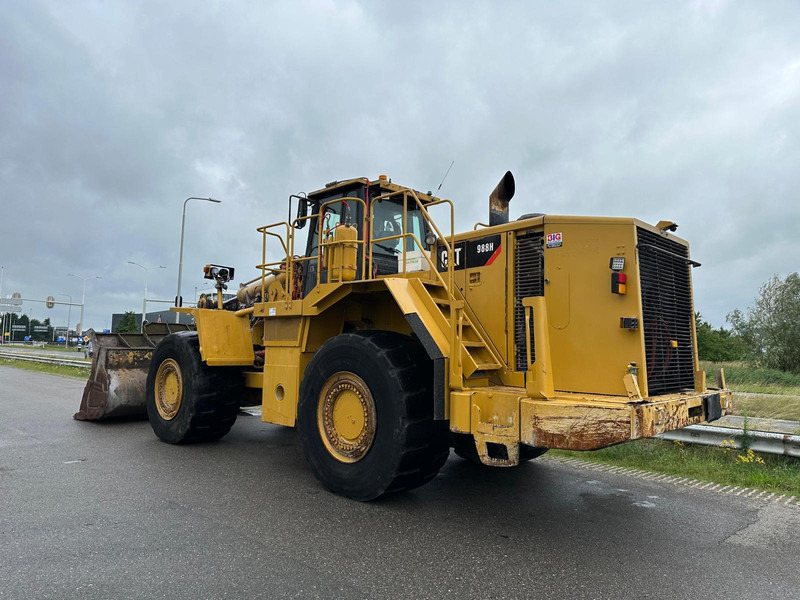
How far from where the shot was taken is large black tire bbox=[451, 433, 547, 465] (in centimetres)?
559

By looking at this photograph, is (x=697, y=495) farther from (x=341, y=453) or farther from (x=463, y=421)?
(x=341, y=453)

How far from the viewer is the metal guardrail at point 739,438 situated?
6.03m

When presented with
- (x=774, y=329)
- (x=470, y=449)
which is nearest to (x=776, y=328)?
(x=774, y=329)

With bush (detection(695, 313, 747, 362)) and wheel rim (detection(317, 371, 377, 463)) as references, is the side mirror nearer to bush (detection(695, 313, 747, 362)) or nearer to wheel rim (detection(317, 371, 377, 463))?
wheel rim (detection(317, 371, 377, 463))

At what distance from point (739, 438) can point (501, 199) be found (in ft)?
13.0

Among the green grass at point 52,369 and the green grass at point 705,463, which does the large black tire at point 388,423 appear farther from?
the green grass at point 52,369

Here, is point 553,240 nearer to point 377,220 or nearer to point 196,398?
point 377,220

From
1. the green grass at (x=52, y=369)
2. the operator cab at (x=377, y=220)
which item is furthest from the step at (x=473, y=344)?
the green grass at (x=52, y=369)

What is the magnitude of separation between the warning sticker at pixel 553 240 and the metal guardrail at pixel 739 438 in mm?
2632

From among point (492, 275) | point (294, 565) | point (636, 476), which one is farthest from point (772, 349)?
point (294, 565)

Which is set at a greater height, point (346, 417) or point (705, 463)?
point (346, 417)

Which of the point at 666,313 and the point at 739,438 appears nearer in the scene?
the point at 666,313

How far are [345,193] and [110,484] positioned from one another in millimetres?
3883

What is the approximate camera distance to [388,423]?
15.1 feet
